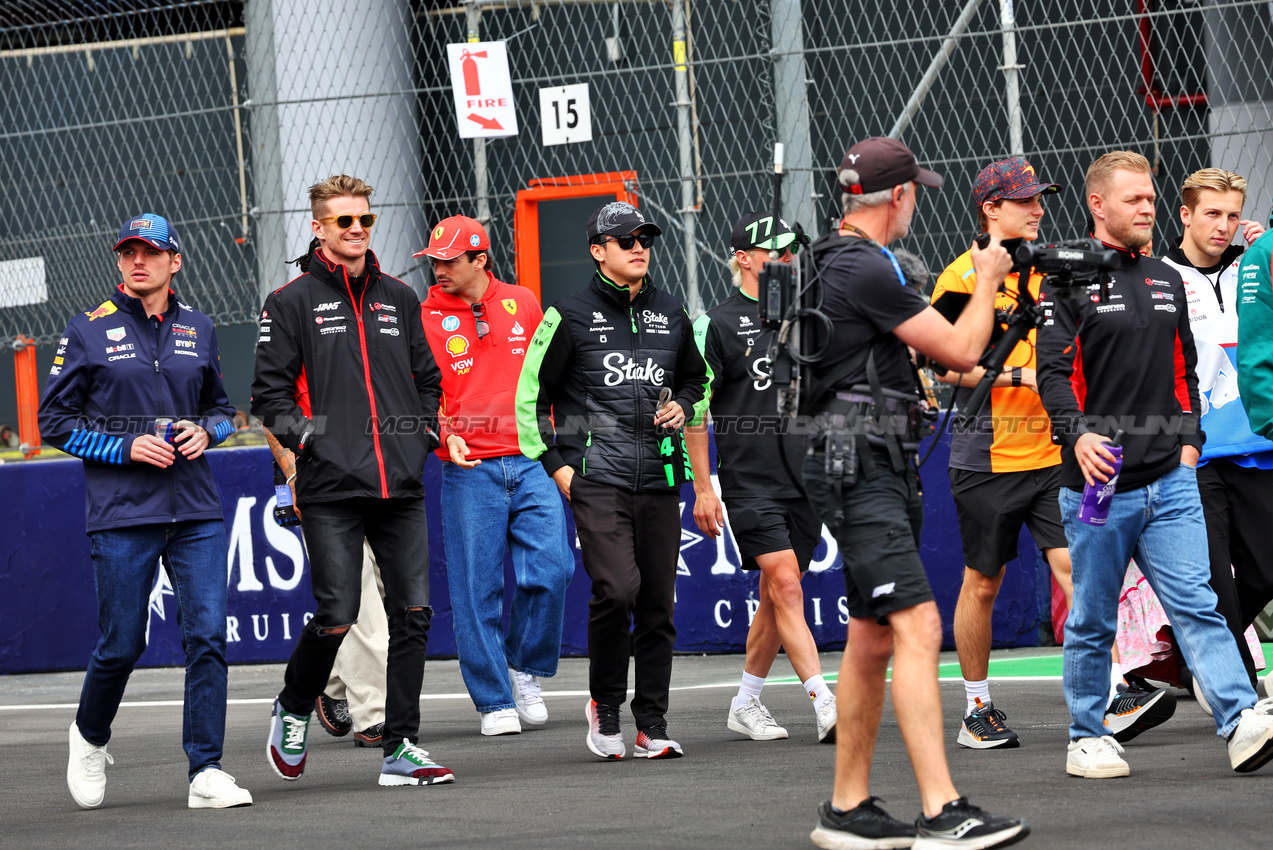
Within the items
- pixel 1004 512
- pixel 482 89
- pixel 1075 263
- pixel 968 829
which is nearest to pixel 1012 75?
pixel 482 89

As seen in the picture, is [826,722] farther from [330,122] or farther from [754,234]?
[330,122]

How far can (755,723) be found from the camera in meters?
6.54

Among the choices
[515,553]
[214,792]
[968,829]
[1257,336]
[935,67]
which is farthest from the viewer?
[935,67]

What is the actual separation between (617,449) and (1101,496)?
77.1 inches

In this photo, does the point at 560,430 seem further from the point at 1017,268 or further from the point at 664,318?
the point at 1017,268

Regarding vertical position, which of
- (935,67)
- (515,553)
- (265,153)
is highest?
(935,67)

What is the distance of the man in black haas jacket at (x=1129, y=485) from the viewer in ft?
16.8

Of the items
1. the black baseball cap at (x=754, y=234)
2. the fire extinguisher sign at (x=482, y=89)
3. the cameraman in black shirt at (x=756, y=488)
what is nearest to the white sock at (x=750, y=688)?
the cameraman in black shirt at (x=756, y=488)

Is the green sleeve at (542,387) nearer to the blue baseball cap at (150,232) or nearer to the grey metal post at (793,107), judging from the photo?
the blue baseball cap at (150,232)

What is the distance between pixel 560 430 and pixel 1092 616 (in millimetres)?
2201

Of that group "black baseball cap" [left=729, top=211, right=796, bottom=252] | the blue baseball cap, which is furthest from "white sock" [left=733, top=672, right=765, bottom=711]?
the blue baseball cap

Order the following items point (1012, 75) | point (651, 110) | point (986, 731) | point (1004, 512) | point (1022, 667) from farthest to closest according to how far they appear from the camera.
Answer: point (651, 110), point (1012, 75), point (1022, 667), point (1004, 512), point (986, 731)

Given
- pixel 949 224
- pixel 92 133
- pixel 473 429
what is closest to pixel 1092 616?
pixel 473 429

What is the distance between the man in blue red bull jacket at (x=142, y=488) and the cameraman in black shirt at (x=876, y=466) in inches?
90.2
